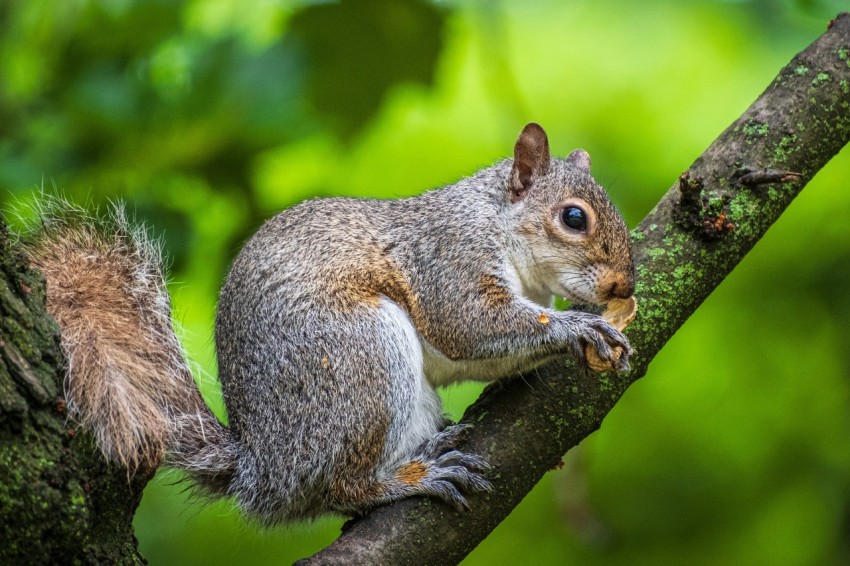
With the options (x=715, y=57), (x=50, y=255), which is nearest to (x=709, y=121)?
(x=715, y=57)

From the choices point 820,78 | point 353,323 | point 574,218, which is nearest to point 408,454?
point 353,323

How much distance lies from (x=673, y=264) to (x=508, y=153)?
135cm

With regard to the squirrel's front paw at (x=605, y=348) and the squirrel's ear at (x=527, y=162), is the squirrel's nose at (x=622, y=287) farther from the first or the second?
the squirrel's ear at (x=527, y=162)

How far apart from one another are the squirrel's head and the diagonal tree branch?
0.10m

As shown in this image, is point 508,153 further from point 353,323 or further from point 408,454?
point 408,454

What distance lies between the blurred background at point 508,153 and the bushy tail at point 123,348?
0.19 m

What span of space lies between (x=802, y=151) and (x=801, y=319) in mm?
1019

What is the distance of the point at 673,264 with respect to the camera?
104 inches

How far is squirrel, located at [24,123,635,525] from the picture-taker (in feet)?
7.97

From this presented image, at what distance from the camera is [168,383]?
2365mm

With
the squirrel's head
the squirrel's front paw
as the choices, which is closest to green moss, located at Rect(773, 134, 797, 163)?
the squirrel's head

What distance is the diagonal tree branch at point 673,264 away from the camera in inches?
93.5

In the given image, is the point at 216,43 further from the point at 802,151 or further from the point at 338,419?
the point at 802,151

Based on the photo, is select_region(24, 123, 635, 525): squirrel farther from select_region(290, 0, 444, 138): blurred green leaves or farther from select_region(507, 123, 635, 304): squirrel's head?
select_region(290, 0, 444, 138): blurred green leaves
